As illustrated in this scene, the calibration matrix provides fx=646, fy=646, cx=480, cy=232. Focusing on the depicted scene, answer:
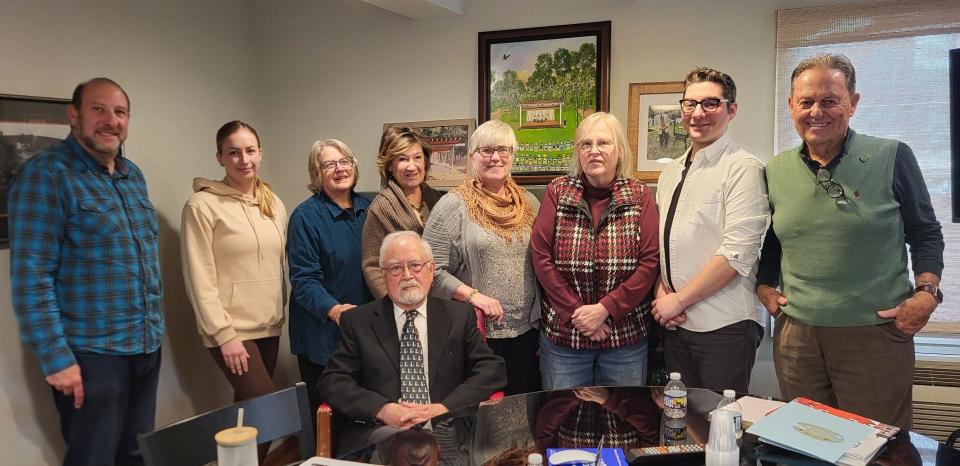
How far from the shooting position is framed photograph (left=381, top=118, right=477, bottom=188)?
3645mm

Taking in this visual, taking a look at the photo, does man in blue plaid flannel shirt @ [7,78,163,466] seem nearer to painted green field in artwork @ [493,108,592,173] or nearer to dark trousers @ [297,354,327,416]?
dark trousers @ [297,354,327,416]

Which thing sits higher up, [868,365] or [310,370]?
[868,365]

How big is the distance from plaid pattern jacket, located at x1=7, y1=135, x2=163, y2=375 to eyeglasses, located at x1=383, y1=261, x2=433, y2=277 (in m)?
0.99

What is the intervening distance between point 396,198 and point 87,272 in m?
1.17

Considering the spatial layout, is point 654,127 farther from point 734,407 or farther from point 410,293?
point 734,407

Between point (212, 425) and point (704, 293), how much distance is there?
1.59 m

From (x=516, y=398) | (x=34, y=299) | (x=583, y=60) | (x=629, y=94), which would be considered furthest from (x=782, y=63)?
(x=34, y=299)

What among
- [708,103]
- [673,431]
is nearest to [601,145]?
[708,103]

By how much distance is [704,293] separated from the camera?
7.32ft

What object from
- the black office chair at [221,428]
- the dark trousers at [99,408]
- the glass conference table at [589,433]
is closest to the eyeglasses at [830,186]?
the glass conference table at [589,433]

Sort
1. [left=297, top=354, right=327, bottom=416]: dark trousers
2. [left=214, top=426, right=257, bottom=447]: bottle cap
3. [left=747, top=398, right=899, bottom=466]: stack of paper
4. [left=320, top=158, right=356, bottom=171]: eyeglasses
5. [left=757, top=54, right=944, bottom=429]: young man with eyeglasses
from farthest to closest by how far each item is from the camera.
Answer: [left=297, top=354, right=327, bottom=416]: dark trousers, [left=320, top=158, right=356, bottom=171]: eyeglasses, [left=757, top=54, right=944, bottom=429]: young man with eyeglasses, [left=747, top=398, right=899, bottom=466]: stack of paper, [left=214, top=426, right=257, bottom=447]: bottle cap

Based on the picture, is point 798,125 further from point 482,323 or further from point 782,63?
point 482,323

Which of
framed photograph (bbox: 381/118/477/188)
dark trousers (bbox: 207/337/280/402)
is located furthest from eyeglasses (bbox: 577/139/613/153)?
dark trousers (bbox: 207/337/280/402)

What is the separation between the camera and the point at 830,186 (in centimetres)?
210
